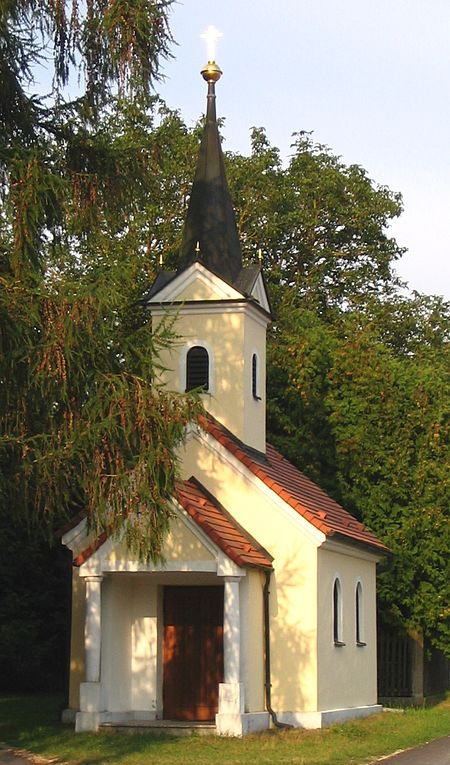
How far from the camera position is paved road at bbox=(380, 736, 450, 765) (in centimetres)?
1759

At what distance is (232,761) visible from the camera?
17641mm

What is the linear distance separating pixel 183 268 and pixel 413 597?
10.2 m

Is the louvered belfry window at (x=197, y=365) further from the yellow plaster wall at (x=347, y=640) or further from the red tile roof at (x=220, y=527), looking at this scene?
the yellow plaster wall at (x=347, y=640)

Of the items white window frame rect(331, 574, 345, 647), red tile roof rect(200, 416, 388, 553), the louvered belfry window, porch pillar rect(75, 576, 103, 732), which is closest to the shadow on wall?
red tile roof rect(200, 416, 388, 553)

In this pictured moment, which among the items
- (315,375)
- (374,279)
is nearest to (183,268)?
(315,375)

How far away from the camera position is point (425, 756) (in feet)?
60.8

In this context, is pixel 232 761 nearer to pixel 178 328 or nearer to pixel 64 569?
pixel 178 328

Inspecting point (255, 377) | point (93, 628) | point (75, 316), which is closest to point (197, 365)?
point (255, 377)

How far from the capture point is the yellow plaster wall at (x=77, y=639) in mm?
23125

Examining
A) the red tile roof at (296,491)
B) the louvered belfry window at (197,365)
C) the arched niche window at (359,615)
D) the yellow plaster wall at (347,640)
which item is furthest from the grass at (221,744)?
the louvered belfry window at (197,365)

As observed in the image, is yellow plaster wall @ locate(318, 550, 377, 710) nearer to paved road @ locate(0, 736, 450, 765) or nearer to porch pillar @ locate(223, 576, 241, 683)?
porch pillar @ locate(223, 576, 241, 683)

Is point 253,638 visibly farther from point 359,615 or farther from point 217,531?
point 359,615

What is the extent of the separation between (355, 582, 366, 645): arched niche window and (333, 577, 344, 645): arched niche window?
5.42ft

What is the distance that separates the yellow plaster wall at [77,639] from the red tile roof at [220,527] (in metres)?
2.72
